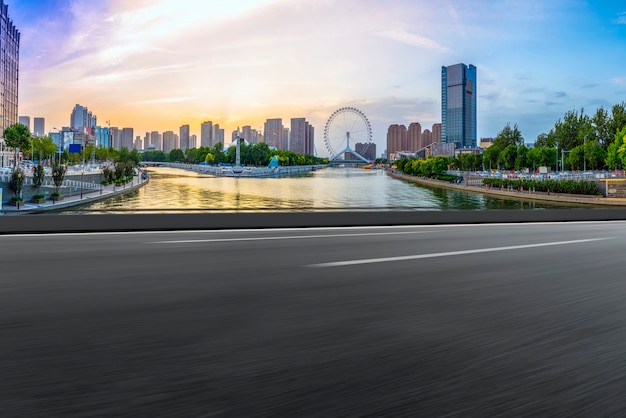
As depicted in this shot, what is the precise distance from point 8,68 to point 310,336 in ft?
540

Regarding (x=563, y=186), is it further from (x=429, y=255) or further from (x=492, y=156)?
(x=492, y=156)

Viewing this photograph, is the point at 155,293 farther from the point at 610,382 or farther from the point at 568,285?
the point at 568,285

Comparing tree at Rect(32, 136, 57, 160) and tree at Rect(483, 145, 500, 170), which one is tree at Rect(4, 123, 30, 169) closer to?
tree at Rect(32, 136, 57, 160)

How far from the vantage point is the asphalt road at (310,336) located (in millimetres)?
3107

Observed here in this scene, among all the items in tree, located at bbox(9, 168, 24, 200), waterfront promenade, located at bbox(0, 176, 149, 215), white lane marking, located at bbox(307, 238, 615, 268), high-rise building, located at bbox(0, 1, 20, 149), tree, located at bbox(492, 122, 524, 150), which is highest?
high-rise building, located at bbox(0, 1, 20, 149)

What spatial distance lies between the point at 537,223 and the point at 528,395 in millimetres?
17606

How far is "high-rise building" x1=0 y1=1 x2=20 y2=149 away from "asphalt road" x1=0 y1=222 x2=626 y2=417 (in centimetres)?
13934

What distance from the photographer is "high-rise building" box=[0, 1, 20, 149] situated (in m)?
131

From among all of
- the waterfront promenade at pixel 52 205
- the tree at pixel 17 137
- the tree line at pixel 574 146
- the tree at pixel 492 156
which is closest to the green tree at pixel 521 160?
the tree line at pixel 574 146

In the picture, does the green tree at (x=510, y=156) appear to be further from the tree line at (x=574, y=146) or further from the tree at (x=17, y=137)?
the tree at (x=17, y=137)

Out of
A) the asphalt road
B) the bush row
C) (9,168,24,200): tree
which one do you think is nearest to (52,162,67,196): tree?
(9,168,24,200): tree

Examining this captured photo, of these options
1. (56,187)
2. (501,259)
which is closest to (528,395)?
(501,259)

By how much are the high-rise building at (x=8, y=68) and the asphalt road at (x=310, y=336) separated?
13934 cm

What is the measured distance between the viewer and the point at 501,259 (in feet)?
31.4
